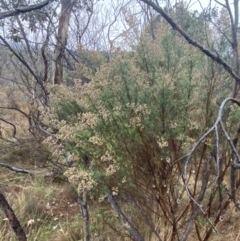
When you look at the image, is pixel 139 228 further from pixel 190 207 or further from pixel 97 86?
pixel 97 86

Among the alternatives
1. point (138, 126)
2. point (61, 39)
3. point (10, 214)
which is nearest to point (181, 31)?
point (138, 126)

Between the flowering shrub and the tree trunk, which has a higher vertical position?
the tree trunk

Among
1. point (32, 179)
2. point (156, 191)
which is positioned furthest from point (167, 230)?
point (32, 179)

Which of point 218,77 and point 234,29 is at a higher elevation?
point 234,29

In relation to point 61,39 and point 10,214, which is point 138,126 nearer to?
point 10,214

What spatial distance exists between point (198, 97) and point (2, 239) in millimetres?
1746

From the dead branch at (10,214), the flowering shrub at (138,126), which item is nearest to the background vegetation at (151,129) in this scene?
the flowering shrub at (138,126)

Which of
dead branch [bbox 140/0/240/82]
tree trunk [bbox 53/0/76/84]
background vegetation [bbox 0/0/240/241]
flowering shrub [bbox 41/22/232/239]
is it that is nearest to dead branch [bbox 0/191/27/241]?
background vegetation [bbox 0/0/240/241]

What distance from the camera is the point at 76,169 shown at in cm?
182

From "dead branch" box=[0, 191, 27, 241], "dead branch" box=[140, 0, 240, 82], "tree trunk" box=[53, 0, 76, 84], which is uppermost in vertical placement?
"tree trunk" box=[53, 0, 76, 84]

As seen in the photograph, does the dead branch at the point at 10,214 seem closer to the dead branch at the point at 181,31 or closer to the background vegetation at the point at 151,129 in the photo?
the background vegetation at the point at 151,129

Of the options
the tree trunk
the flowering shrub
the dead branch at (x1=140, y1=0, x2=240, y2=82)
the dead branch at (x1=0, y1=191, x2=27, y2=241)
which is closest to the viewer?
the dead branch at (x1=140, y1=0, x2=240, y2=82)

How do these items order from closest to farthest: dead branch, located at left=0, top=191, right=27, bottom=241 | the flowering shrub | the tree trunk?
the flowering shrub < dead branch, located at left=0, top=191, right=27, bottom=241 < the tree trunk

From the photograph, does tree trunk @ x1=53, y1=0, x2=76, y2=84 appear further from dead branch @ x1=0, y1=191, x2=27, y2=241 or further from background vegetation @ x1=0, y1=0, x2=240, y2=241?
dead branch @ x1=0, y1=191, x2=27, y2=241
